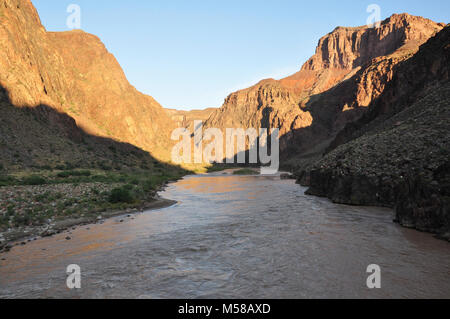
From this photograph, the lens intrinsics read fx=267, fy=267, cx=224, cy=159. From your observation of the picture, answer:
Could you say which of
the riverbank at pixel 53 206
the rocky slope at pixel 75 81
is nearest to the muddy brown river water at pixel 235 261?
the riverbank at pixel 53 206

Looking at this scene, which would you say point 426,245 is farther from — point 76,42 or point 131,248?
point 76,42

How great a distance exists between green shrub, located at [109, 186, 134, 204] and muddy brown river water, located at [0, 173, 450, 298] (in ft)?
21.1

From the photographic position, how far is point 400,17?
149750 mm

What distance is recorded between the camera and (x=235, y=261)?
9.41m

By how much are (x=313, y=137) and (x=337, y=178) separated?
118m

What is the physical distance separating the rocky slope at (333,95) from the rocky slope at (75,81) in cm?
6711

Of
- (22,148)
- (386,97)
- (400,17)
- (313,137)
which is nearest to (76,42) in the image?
(22,148)

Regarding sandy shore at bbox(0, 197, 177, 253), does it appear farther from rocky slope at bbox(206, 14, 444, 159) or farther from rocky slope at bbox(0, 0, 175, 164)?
rocky slope at bbox(206, 14, 444, 159)

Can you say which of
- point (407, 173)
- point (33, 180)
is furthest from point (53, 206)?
point (407, 173)

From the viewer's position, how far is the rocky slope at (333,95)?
372 feet

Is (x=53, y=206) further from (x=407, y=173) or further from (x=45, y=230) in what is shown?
(x=407, y=173)

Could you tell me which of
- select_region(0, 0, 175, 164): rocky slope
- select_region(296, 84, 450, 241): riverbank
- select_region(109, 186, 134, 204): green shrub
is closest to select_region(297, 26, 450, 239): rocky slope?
select_region(296, 84, 450, 241): riverbank

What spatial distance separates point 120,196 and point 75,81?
6380 cm

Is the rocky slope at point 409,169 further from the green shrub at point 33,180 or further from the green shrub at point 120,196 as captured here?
the green shrub at point 33,180
